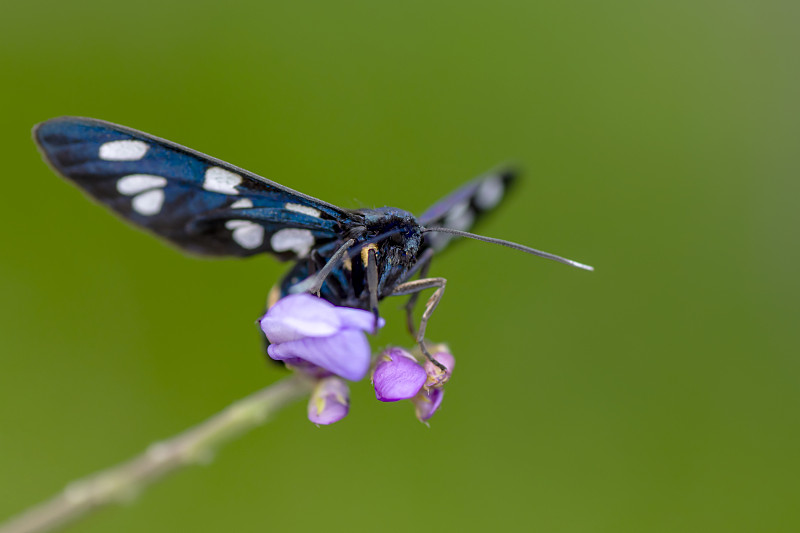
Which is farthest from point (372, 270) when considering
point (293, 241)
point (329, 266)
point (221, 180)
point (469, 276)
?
point (469, 276)

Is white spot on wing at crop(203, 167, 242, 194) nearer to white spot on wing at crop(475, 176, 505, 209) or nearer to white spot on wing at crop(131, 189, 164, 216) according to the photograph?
white spot on wing at crop(131, 189, 164, 216)

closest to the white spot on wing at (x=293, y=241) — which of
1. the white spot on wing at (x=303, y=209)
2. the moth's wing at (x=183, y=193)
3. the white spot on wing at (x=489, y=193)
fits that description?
the moth's wing at (x=183, y=193)

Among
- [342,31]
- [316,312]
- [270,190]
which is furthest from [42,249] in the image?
[316,312]

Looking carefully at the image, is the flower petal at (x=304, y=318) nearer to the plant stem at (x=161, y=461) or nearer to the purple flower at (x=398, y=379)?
the purple flower at (x=398, y=379)

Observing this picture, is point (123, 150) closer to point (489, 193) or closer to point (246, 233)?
point (246, 233)

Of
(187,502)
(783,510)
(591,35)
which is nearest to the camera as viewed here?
(187,502)

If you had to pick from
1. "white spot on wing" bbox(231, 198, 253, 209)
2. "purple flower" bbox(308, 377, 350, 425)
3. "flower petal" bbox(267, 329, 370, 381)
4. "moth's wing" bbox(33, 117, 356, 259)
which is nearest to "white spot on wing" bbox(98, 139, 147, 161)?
"moth's wing" bbox(33, 117, 356, 259)

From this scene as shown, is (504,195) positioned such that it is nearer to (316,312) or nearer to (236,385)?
(316,312)

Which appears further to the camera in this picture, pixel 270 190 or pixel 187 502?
pixel 187 502
